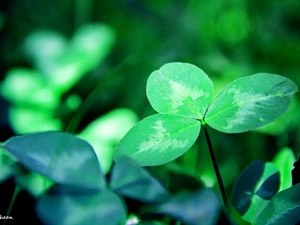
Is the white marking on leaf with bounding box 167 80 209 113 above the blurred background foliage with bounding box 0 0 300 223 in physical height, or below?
above

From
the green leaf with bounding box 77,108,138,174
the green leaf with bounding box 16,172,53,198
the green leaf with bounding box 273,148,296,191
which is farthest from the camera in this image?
the green leaf with bounding box 77,108,138,174

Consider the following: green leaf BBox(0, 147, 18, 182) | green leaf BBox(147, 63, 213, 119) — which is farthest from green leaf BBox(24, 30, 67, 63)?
green leaf BBox(147, 63, 213, 119)

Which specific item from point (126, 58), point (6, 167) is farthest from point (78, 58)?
point (6, 167)

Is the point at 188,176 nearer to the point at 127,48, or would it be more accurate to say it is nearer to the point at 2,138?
the point at 2,138

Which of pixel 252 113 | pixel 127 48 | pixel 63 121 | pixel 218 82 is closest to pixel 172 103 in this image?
pixel 252 113

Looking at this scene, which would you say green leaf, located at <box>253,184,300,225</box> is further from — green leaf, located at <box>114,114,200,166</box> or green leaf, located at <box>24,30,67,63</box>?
green leaf, located at <box>24,30,67,63</box>

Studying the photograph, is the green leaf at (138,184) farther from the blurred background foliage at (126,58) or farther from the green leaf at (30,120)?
the green leaf at (30,120)

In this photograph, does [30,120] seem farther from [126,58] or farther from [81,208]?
[81,208]
